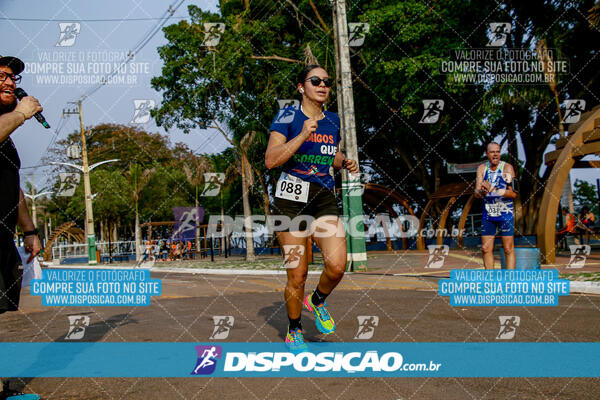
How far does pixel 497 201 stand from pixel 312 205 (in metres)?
3.91

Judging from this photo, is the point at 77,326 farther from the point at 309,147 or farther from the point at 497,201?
the point at 497,201

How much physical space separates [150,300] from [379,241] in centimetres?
2458

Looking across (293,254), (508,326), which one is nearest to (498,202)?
(508,326)

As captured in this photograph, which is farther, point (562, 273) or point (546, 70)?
point (546, 70)

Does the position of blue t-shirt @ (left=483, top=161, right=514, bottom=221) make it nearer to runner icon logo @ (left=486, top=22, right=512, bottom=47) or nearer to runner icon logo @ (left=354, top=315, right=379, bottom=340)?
runner icon logo @ (left=354, top=315, right=379, bottom=340)

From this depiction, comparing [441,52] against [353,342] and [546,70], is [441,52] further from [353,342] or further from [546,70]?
[353,342]

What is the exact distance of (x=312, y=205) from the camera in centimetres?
449

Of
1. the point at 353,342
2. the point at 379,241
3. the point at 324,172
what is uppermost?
the point at 324,172

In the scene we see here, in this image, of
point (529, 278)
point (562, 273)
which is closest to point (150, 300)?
point (529, 278)

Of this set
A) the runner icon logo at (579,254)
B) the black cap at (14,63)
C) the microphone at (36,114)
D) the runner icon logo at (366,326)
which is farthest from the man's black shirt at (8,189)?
the runner icon logo at (579,254)

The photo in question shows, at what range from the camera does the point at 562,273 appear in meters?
9.32

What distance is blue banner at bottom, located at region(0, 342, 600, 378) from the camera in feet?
11.7

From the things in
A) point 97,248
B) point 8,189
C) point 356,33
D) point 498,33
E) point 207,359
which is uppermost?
point 498,33

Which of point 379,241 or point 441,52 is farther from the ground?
point 441,52
